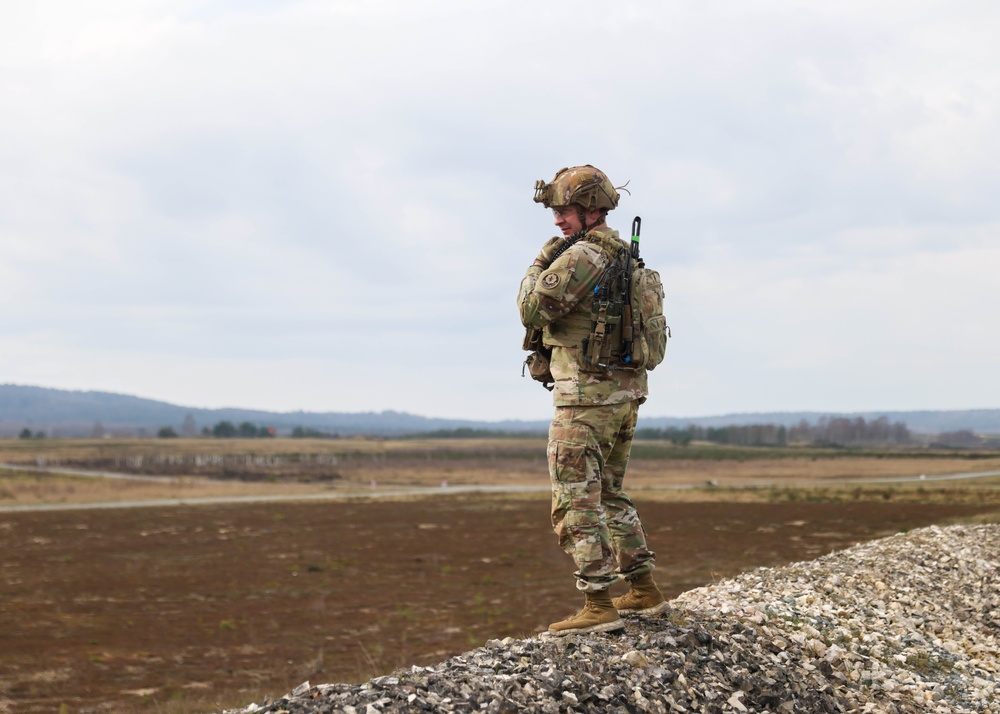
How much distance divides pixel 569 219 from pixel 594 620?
10.5 feet

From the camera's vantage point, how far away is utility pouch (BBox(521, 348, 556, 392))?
7215 mm

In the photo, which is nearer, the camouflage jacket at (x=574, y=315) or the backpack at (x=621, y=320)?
the camouflage jacket at (x=574, y=315)

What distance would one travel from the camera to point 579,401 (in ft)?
22.3

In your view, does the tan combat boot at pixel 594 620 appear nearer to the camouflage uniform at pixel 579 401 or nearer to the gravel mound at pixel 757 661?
the gravel mound at pixel 757 661

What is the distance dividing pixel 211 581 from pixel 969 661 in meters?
22.7

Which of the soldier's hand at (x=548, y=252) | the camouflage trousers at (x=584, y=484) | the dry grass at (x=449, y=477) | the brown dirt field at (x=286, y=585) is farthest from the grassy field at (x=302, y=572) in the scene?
the soldier's hand at (x=548, y=252)

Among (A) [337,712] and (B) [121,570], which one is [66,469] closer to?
(B) [121,570]

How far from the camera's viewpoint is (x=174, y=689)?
1450 cm

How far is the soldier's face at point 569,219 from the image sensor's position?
7086mm

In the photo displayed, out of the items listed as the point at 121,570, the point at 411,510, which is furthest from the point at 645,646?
A: the point at 411,510

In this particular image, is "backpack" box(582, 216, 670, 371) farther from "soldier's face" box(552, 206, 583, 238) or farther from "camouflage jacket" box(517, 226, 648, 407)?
"soldier's face" box(552, 206, 583, 238)

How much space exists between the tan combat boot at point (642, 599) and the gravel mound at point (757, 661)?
94 millimetres

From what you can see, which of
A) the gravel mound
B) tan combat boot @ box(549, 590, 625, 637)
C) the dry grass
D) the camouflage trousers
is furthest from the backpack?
the dry grass

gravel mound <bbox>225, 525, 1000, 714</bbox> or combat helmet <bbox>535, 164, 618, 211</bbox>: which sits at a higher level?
combat helmet <bbox>535, 164, 618, 211</bbox>
